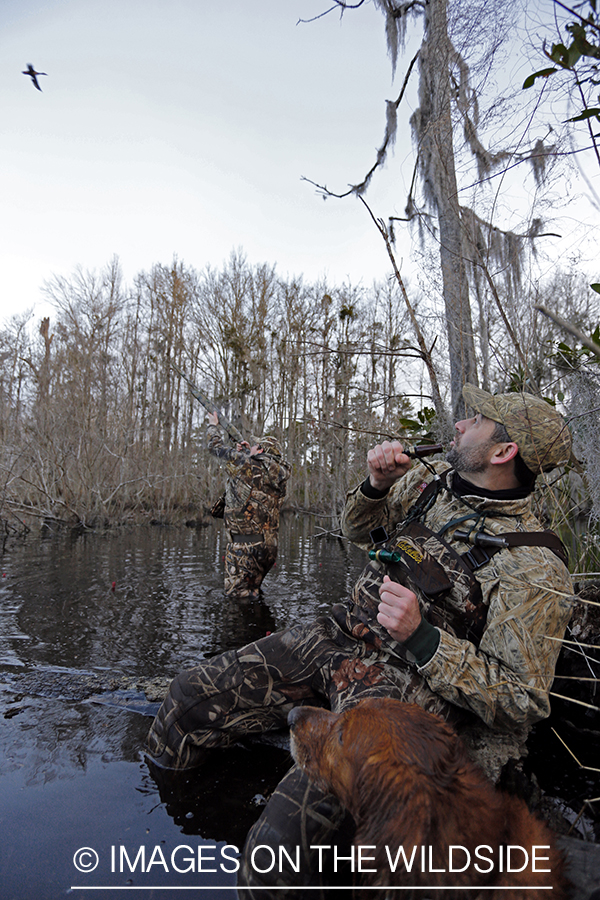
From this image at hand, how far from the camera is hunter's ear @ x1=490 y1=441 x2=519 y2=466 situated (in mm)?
2676

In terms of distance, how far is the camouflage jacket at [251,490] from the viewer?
7.54 metres

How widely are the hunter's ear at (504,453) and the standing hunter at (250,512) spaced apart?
5126mm

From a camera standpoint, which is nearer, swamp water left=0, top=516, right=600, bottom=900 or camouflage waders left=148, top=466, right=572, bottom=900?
camouflage waders left=148, top=466, right=572, bottom=900

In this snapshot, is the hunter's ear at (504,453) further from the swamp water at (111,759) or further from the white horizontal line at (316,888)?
the swamp water at (111,759)

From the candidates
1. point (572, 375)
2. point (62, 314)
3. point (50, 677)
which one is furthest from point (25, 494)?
point (572, 375)

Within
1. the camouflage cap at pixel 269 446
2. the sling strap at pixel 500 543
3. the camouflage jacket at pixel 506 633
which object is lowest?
the camouflage jacket at pixel 506 633

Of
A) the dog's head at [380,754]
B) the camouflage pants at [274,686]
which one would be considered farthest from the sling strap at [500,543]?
the dog's head at [380,754]

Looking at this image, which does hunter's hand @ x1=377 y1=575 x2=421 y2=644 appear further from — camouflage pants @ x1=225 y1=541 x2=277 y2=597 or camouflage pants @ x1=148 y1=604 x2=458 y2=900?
camouflage pants @ x1=225 y1=541 x2=277 y2=597

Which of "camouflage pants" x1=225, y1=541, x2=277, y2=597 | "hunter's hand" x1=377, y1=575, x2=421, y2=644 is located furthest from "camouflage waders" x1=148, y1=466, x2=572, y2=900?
"camouflage pants" x1=225, y1=541, x2=277, y2=597

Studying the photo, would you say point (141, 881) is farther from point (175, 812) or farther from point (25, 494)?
point (25, 494)

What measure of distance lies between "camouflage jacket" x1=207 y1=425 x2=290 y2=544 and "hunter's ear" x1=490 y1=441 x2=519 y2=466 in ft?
16.8

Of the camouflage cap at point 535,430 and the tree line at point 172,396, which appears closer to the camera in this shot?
the camouflage cap at point 535,430

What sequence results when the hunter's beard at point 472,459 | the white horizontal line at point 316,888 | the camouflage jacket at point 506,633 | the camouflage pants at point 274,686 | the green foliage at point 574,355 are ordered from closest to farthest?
the white horizontal line at point 316,888 → the camouflage jacket at point 506,633 → the camouflage pants at point 274,686 → the hunter's beard at point 472,459 → the green foliage at point 574,355

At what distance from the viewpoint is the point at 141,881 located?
2025mm
